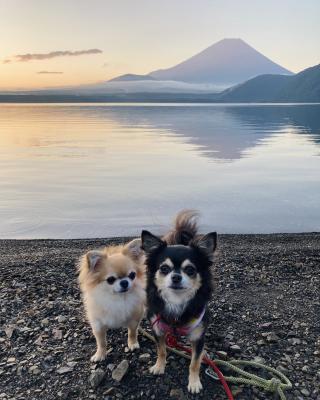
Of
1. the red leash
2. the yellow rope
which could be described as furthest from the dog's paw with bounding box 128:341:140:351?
the yellow rope

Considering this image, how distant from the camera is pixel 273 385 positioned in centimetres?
393

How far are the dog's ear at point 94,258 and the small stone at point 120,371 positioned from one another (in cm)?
98

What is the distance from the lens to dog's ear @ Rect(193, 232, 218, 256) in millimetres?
3885

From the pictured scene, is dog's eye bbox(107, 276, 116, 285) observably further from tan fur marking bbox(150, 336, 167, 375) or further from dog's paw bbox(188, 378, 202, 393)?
dog's paw bbox(188, 378, 202, 393)

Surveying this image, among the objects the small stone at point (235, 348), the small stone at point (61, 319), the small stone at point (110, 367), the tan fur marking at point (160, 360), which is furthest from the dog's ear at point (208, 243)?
the small stone at point (61, 319)

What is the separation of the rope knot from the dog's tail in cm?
153

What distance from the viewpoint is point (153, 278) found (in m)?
4.10

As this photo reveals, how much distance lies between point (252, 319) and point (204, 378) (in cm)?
127

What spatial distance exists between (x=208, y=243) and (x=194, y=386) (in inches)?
52.6

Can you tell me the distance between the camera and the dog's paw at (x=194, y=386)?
3.97 meters

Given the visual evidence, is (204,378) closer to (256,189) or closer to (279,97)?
(256,189)

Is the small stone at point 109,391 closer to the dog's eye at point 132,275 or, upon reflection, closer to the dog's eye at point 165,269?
the dog's eye at point 132,275

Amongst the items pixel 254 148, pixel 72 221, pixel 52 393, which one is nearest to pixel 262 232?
pixel 72 221

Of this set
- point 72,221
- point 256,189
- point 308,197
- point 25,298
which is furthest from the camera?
point 256,189
